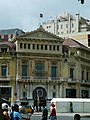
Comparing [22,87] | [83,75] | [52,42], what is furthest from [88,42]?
[22,87]

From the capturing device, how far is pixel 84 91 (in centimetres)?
7675

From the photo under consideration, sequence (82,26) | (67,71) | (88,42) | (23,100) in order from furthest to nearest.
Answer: (82,26) < (88,42) < (67,71) < (23,100)

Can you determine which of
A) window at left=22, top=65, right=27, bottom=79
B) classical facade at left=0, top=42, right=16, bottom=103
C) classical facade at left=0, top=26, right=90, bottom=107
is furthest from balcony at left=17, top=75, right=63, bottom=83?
classical facade at left=0, top=42, right=16, bottom=103

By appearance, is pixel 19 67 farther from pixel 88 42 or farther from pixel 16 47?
pixel 88 42

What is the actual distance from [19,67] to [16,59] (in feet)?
4.73

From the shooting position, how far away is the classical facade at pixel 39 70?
229ft

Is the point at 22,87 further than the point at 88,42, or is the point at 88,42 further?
the point at 88,42

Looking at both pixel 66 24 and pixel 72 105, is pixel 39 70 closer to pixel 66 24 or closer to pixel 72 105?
pixel 72 105

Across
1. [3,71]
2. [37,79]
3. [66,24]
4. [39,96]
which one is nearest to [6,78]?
[3,71]

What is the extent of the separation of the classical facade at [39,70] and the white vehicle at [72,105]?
41.7ft

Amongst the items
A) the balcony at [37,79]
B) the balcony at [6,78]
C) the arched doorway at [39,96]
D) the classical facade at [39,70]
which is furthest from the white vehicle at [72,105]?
the balcony at [6,78]

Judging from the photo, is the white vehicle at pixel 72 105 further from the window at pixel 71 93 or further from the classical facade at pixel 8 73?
the window at pixel 71 93

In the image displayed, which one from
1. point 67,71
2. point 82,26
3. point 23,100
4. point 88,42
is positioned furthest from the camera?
point 82,26

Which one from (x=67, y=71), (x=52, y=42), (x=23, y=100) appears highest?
(x=52, y=42)
